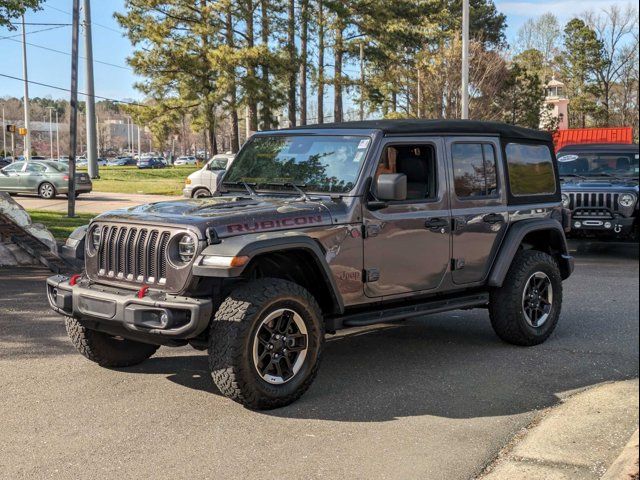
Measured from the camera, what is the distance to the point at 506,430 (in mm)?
4699

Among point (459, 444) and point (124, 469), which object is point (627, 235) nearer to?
point (459, 444)

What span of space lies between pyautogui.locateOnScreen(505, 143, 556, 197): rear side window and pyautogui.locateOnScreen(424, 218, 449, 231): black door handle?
1.02m

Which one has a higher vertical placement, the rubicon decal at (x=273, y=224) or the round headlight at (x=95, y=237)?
the rubicon decal at (x=273, y=224)

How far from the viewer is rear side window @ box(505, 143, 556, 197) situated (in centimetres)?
678

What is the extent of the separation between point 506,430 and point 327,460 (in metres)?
1.22

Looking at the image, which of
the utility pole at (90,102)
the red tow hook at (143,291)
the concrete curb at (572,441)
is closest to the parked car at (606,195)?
the concrete curb at (572,441)

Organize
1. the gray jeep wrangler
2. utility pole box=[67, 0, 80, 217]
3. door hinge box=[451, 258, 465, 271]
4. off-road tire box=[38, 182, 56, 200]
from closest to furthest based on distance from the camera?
the gray jeep wrangler
door hinge box=[451, 258, 465, 271]
utility pole box=[67, 0, 80, 217]
off-road tire box=[38, 182, 56, 200]

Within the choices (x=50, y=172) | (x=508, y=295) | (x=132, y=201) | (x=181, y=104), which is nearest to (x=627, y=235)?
(x=508, y=295)

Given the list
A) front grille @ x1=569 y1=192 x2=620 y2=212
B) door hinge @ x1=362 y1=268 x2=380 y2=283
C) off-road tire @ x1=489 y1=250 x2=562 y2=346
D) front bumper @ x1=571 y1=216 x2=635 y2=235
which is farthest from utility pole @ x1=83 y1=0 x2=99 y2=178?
door hinge @ x1=362 y1=268 x2=380 y2=283

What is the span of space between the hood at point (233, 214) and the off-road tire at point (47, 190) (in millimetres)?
22788

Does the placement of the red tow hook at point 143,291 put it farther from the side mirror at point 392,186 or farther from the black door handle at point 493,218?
the black door handle at point 493,218

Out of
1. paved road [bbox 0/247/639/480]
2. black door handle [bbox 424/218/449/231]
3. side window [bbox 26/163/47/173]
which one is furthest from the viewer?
side window [bbox 26/163/47/173]

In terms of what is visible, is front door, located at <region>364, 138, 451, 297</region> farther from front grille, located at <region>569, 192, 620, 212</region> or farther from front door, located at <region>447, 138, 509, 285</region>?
front grille, located at <region>569, 192, 620, 212</region>

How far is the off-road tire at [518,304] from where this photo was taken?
6438 millimetres
